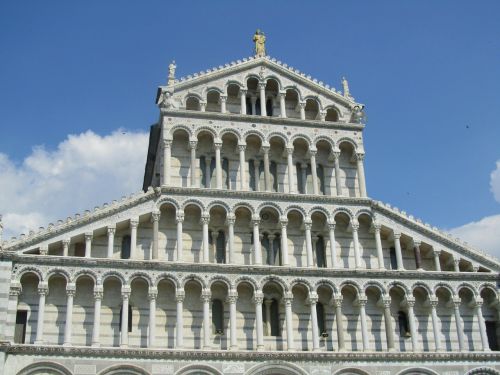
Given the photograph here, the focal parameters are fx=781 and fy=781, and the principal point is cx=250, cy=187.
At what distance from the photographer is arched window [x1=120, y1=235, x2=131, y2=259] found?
91.7 ft

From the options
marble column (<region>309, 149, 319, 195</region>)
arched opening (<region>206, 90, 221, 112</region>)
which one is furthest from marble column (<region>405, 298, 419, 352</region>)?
arched opening (<region>206, 90, 221, 112</region>)

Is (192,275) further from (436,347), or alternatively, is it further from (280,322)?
(436,347)

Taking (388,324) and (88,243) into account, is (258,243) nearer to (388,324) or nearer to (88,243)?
(388,324)

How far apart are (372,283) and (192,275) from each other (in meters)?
6.62

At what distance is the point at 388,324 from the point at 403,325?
1.22m

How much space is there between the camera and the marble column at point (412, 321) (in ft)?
91.5

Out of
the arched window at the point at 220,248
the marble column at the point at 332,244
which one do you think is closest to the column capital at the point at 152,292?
→ the arched window at the point at 220,248

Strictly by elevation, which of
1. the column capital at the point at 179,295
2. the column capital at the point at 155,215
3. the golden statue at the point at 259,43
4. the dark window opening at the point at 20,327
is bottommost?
the dark window opening at the point at 20,327

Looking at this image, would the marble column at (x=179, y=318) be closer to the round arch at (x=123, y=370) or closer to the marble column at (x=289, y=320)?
the round arch at (x=123, y=370)

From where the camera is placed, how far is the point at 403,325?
95.0 ft

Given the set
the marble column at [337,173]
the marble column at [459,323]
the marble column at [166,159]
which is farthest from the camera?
Answer: the marble column at [337,173]

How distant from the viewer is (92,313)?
26.4 metres

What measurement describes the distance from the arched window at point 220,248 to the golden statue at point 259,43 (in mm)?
8321

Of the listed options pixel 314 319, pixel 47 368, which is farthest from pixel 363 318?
pixel 47 368
